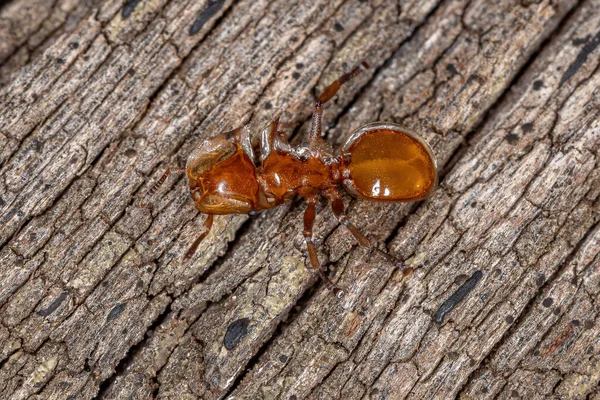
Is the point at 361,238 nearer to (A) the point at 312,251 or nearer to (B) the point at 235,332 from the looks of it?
(A) the point at 312,251

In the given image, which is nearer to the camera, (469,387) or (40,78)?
(469,387)

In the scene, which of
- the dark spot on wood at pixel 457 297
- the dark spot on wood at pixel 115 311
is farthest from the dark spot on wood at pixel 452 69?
the dark spot on wood at pixel 115 311

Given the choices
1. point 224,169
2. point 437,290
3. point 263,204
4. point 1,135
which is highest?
point 1,135

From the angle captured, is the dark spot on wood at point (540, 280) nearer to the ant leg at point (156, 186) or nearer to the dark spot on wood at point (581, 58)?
the dark spot on wood at point (581, 58)

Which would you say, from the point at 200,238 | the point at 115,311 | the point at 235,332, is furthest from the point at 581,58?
the point at 115,311

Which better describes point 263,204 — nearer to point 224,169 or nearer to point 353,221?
point 224,169

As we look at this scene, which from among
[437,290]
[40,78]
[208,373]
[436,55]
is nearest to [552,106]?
[436,55]
